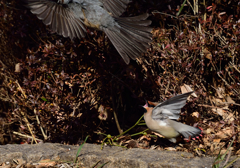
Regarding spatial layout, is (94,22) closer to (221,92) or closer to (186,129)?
(186,129)

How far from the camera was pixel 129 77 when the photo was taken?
387 cm

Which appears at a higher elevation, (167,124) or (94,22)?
(94,22)

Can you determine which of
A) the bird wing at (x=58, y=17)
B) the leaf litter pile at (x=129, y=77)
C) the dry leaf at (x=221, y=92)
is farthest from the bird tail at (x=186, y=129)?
the bird wing at (x=58, y=17)

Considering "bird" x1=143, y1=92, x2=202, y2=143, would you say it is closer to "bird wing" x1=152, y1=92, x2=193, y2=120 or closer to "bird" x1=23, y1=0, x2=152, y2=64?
"bird wing" x1=152, y1=92, x2=193, y2=120

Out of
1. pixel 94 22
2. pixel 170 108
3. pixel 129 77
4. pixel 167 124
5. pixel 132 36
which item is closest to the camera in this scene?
pixel 170 108

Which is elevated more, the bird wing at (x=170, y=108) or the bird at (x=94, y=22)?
the bird at (x=94, y=22)

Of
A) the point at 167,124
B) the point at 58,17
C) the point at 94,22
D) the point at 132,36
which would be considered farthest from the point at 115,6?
the point at 167,124

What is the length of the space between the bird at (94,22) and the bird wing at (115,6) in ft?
0.58

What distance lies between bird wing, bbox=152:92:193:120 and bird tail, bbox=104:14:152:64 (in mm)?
620

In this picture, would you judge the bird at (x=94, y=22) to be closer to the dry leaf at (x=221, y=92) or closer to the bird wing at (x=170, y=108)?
the bird wing at (x=170, y=108)

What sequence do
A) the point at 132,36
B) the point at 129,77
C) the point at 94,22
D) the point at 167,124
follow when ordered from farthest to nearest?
the point at 129,77
the point at 94,22
the point at 132,36
the point at 167,124

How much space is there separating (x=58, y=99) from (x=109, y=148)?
1.21 meters

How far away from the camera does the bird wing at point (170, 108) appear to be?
3.09 meters

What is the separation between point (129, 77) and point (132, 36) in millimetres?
618
